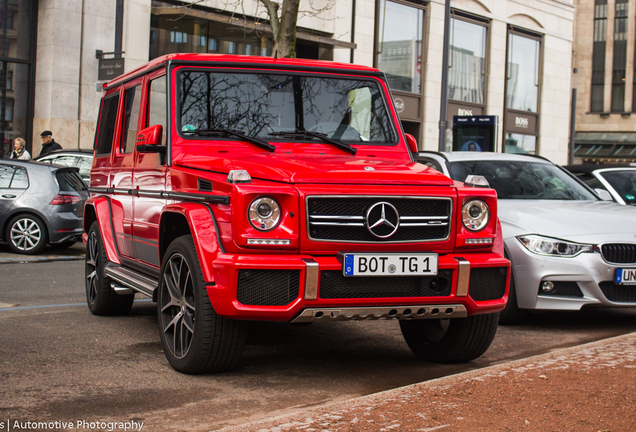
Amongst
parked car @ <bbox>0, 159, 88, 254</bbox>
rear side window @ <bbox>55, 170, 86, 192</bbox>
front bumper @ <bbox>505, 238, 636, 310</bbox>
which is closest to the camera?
front bumper @ <bbox>505, 238, 636, 310</bbox>

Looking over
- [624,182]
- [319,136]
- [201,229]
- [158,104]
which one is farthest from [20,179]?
[201,229]

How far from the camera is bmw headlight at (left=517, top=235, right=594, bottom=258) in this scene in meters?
6.96

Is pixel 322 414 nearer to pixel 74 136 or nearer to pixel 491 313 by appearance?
pixel 491 313

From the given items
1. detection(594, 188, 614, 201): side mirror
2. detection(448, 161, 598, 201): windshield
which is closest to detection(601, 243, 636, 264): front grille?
detection(448, 161, 598, 201): windshield

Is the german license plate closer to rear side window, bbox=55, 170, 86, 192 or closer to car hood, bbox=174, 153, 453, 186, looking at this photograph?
car hood, bbox=174, 153, 453, 186

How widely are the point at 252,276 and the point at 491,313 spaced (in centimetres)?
170

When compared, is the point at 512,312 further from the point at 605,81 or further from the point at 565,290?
the point at 605,81

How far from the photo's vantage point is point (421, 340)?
19.5ft

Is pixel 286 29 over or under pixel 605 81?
under

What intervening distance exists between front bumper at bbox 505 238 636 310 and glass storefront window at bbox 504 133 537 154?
2956 cm

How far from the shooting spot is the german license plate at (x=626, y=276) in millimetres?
6926

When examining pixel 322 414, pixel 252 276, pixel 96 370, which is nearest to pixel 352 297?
pixel 252 276

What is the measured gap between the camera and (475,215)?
5121 millimetres

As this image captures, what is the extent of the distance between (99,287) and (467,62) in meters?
27.8
